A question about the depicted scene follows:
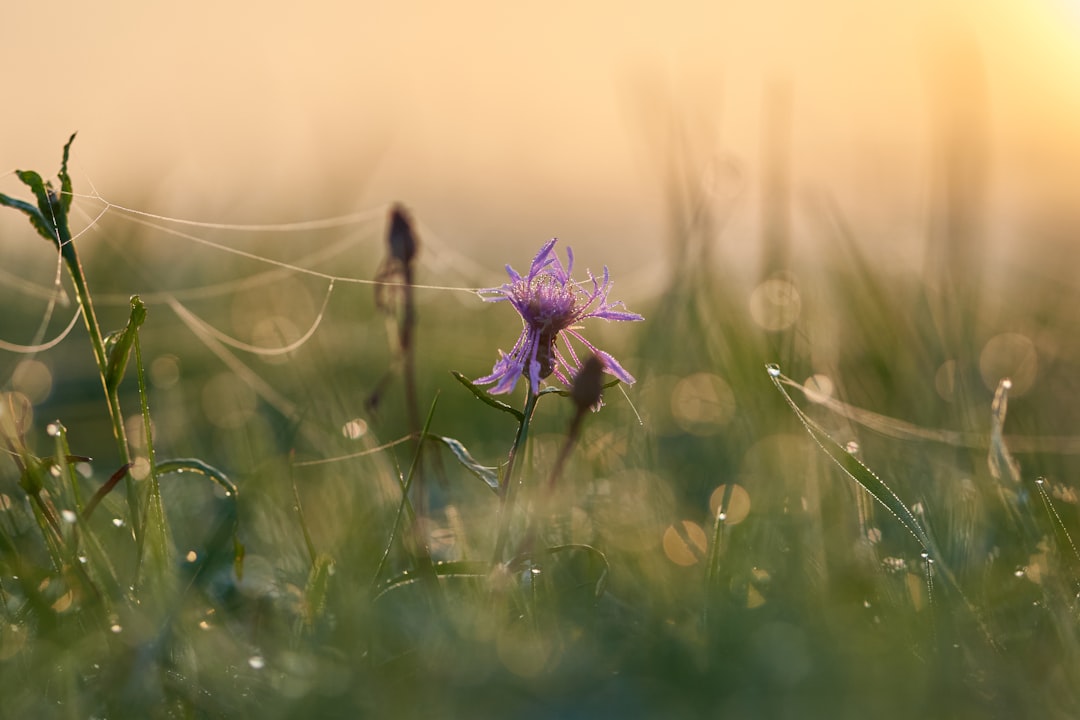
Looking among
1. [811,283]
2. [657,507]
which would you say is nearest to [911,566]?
[657,507]

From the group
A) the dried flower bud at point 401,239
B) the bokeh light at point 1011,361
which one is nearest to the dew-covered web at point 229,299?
the dried flower bud at point 401,239

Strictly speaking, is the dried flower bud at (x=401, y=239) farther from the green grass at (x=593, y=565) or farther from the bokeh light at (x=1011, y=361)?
the bokeh light at (x=1011, y=361)

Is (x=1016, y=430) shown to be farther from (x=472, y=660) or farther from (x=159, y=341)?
(x=159, y=341)

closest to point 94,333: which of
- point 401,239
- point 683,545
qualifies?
point 401,239

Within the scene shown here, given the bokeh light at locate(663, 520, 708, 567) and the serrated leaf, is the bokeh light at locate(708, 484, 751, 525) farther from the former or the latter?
the serrated leaf

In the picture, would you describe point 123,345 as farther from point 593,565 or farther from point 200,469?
point 593,565

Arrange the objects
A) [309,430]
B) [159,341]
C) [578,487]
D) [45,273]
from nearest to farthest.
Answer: [578,487], [309,430], [159,341], [45,273]
